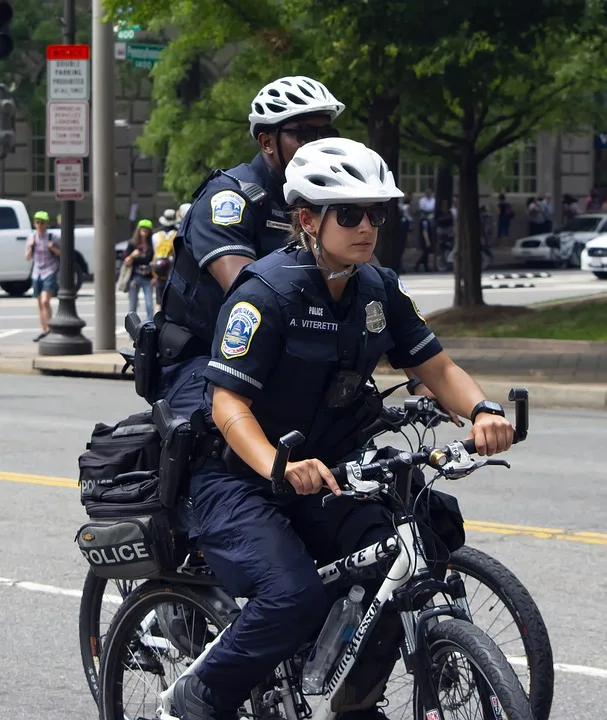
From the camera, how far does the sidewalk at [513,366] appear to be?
578 inches

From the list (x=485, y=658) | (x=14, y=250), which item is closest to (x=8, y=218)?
(x=14, y=250)

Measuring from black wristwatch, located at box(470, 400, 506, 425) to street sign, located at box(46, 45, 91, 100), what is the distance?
14692 millimetres

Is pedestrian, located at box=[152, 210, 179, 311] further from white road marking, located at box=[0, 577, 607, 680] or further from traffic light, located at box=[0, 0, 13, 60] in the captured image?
white road marking, located at box=[0, 577, 607, 680]

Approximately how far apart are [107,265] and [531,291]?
579 inches

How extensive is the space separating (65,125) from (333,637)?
1495 centimetres

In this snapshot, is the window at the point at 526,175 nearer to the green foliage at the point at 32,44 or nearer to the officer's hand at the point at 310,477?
the green foliage at the point at 32,44

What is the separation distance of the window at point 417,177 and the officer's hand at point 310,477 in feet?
147

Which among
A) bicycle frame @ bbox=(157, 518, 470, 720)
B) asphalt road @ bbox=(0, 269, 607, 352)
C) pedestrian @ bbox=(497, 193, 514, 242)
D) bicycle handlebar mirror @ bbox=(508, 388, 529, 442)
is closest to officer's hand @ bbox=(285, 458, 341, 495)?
bicycle frame @ bbox=(157, 518, 470, 720)

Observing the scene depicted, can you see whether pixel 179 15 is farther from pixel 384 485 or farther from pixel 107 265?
pixel 384 485

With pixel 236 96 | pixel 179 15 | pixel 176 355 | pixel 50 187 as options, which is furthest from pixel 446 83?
pixel 50 187

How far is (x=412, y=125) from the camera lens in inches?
854

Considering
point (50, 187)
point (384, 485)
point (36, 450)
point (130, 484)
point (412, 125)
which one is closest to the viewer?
point (384, 485)

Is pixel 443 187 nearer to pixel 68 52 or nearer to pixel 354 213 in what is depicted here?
pixel 68 52

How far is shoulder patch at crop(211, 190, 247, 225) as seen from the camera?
4.75 meters
